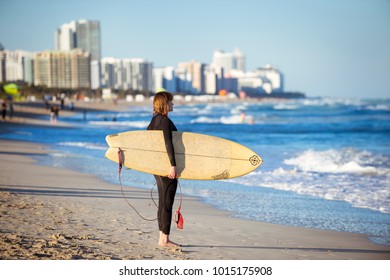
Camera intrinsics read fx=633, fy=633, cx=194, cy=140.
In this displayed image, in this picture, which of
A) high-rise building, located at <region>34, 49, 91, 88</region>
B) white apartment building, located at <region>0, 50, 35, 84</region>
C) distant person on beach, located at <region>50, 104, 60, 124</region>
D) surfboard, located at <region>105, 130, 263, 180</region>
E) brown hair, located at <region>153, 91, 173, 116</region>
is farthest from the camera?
high-rise building, located at <region>34, 49, 91, 88</region>

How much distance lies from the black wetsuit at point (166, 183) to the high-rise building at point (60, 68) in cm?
14209

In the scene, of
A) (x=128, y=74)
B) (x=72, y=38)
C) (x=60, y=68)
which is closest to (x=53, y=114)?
(x=60, y=68)

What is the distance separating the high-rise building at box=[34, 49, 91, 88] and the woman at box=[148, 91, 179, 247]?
142083mm

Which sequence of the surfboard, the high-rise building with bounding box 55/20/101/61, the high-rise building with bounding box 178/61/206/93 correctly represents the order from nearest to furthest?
the surfboard
the high-rise building with bounding box 178/61/206/93
the high-rise building with bounding box 55/20/101/61

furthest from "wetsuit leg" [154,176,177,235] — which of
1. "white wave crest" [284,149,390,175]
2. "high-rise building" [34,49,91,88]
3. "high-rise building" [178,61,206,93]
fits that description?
"high-rise building" [178,61,206,93]

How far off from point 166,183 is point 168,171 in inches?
3.4

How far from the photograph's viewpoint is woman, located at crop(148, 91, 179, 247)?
14.4 ft

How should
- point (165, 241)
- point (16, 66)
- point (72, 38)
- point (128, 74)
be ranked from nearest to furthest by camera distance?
1. point (165, 241)
2. point (16, 66)
3. point (128, 74)
4. point (72, 38)

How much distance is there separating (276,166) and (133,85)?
156406 millimetres

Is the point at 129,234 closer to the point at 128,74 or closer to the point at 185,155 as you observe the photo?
the point at 185,155

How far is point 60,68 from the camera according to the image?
474 feet

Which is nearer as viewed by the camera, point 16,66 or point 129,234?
point 129,234

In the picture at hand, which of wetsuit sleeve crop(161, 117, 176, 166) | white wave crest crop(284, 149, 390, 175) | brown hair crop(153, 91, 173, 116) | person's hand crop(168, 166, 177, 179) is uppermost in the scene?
brown hair crop(153, 91, 173, 116)

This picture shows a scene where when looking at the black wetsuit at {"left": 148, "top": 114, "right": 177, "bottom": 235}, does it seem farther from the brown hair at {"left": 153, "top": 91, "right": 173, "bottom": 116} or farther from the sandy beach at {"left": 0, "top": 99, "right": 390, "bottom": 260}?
the sandy beach at {"left": 0, "top": 99, "right": 390, "bottom": 260}
